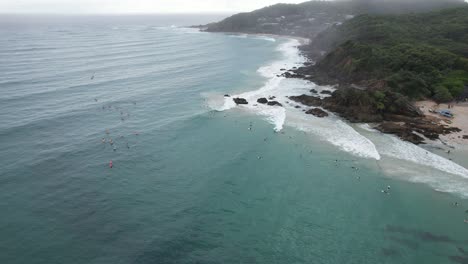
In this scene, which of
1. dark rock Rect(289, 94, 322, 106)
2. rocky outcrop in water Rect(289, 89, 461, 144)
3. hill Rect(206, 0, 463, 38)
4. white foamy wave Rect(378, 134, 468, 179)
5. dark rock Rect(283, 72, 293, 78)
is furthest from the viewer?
hill Rect(206, 0, 463, 38)

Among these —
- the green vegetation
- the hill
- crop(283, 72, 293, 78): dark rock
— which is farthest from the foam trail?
the hill

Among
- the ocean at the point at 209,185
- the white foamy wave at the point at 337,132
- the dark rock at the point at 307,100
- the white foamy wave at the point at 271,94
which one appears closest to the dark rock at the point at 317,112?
the white foamy wave at the point at 337,132

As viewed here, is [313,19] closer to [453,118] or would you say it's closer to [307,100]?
[307,100]

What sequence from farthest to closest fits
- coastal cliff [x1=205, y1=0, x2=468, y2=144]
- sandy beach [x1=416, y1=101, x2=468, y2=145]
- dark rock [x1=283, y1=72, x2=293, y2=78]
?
dark rock [x1=283, y1=72, x2=293, y2=78]
coastal cliff [x1=205, y1=0, x2=468, y2=144]
sandy beach [x1=416, y1=101, x2=468, y2=145]

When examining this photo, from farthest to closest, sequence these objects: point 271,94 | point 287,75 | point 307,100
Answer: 1. point 287,75
2. point 271,94
3. point 307,100

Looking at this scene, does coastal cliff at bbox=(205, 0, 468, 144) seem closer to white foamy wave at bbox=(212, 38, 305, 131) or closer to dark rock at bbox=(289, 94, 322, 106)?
dark rock at bbox=(289, 94, 322, 106)

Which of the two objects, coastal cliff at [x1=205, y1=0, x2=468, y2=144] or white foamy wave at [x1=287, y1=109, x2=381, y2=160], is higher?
coastal cliff at [x1=205, y1=0, x2=468, y2=144]

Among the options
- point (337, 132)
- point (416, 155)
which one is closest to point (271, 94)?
point (337, 132)
